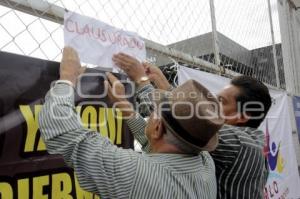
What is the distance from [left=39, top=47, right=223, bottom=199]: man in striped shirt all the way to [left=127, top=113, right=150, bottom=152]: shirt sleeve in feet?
1.45

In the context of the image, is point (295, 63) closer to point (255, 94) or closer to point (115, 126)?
point (255, 94)

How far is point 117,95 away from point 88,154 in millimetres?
578

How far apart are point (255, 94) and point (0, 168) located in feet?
3.48

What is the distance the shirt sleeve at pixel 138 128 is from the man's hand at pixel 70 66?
362 millimetres

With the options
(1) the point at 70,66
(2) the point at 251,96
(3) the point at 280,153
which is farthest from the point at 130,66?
(3) the point at 280,153

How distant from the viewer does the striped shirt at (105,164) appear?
0.89 metres

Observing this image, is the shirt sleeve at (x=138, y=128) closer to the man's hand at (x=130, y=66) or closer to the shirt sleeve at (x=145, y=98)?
the shirt sleeve at (x=145, y=98)

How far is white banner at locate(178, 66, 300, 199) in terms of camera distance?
2.89m

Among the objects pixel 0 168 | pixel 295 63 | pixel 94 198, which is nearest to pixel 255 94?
pixel 94 198

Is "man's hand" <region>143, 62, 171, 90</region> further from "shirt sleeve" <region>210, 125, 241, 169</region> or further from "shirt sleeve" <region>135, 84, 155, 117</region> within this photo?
"shirt sleeve" <region>210, 125, 241, 169</region>

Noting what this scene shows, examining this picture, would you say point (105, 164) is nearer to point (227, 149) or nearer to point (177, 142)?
point (177, 142)

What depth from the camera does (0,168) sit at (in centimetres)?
100

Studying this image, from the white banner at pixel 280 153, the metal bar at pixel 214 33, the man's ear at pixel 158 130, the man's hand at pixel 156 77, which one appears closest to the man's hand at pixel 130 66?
the man's hand at pixel 156 77

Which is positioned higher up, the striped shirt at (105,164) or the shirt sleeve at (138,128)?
the shirt sleeve at (138,128)
